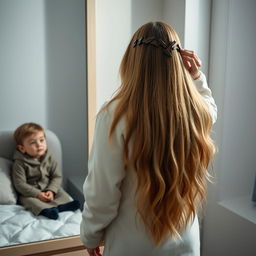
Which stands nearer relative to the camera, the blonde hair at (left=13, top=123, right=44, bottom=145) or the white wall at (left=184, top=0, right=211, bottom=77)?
the blonde hair at (left=13, top=123, right=44, bottom=145)

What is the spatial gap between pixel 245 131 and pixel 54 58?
1203 millimetres

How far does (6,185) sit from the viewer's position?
1.57 m

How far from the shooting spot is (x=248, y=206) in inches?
70.2

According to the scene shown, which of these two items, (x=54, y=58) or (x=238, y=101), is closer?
(x=54, y=58)

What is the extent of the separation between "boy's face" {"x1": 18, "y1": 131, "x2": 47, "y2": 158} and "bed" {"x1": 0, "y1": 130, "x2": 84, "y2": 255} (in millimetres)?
59

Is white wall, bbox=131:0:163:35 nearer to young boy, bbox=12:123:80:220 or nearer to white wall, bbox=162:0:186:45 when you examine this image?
white wall, bbox=162:0:186:45

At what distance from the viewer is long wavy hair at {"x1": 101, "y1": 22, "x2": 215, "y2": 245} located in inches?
34.3

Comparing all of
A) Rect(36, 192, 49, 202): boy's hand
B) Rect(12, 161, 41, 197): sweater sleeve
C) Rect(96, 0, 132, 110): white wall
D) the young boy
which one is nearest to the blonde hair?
the young boy

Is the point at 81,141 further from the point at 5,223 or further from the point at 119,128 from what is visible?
the point at 119,128

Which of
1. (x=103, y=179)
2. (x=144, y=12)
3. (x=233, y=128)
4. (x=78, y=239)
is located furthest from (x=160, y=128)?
(x=144, y=12)

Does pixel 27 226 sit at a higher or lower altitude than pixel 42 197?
lower

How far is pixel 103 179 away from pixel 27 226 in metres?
0.80

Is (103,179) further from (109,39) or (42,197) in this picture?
(109,39)

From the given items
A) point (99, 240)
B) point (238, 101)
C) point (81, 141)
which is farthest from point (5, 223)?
point (238, 101)
